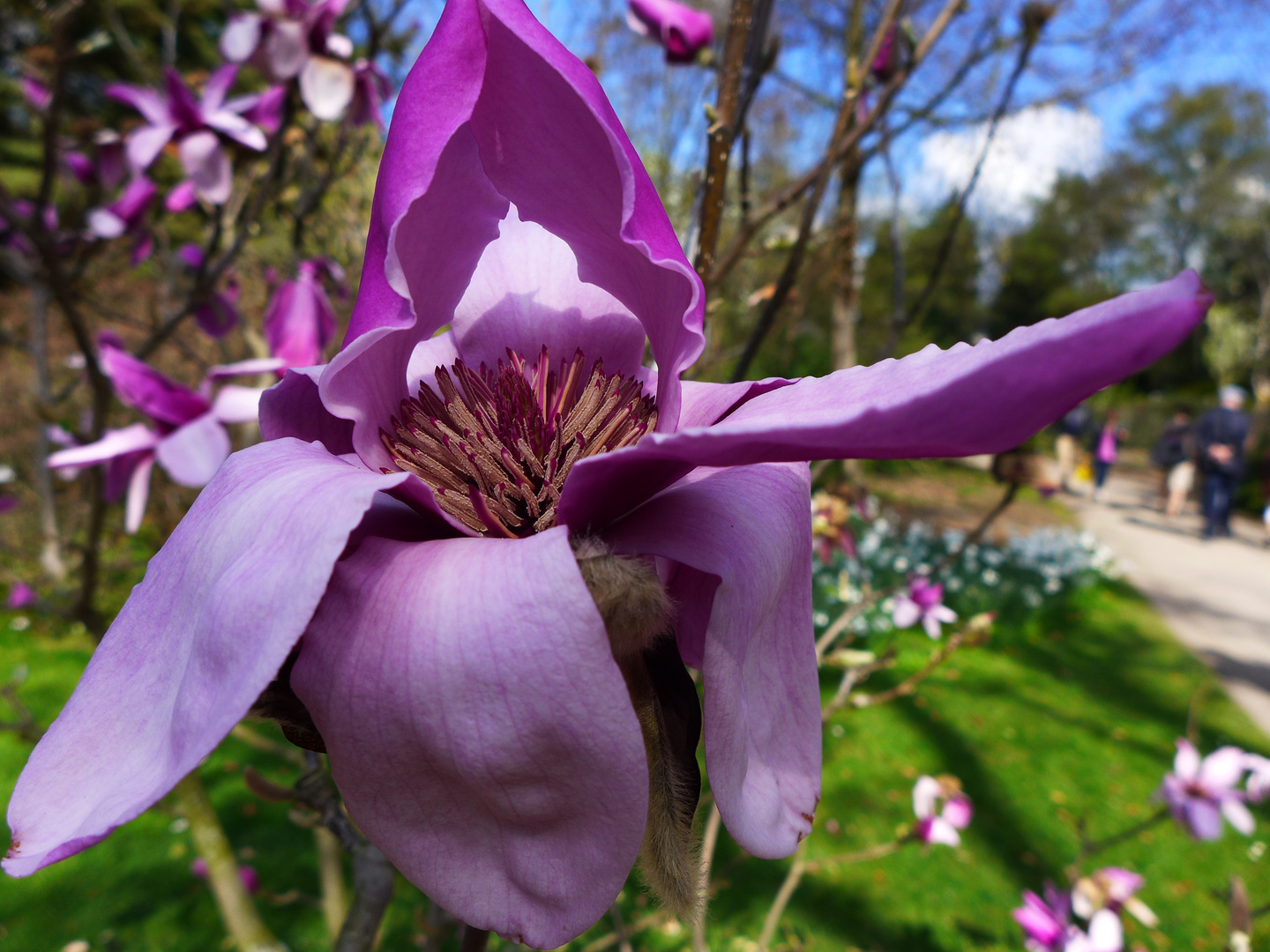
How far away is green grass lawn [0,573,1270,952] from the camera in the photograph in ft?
7.76

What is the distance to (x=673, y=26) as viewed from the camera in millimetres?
1121

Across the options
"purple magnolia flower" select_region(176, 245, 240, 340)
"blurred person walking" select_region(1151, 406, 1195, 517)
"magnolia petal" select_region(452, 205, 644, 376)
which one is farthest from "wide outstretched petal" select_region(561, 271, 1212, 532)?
"blurred person walking" select_region(1151, 406, 1195, 517)

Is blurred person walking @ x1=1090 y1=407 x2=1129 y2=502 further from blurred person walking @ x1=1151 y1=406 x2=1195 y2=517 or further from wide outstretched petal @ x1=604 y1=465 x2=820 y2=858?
wide outstretched petal @ x1=604 y1=465 x2=820 y2=858

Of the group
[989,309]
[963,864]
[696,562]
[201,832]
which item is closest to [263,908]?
[201,832]

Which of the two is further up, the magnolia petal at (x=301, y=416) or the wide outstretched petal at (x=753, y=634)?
the magnolia petal at (x=301, y=416)

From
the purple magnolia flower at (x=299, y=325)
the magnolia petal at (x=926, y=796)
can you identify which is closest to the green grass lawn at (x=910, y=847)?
the magnolia petal at (x=926, y=796)

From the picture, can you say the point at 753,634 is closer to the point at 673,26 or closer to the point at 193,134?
the point at 673,26

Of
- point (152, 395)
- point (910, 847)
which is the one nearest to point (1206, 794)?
point (910, 847)

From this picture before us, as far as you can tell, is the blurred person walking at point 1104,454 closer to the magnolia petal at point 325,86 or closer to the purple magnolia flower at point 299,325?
the magnolia petal at point 325,86

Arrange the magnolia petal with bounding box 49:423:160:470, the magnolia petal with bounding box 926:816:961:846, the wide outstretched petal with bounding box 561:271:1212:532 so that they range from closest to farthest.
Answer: the wide outstretched petal with bounding box 561:271:1212:532
the magnolia petal with bounding box 49:423:160:470
the magnolia petal with bounding box 926:816:961:846

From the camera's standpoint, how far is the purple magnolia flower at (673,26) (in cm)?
111

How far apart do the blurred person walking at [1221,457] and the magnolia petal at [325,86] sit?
9.74 m

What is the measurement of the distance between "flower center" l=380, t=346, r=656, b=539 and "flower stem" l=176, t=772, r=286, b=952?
90 cm

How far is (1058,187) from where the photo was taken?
28.4 m
